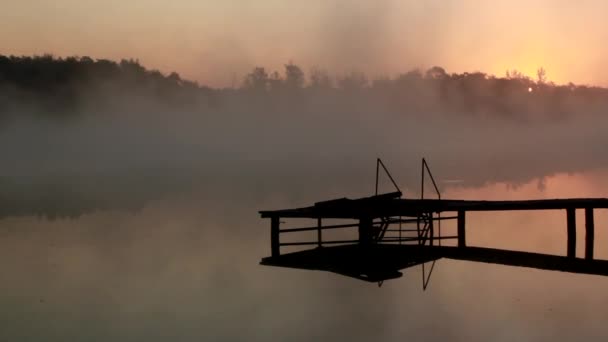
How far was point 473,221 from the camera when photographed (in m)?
74.5

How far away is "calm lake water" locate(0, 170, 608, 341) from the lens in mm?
34438

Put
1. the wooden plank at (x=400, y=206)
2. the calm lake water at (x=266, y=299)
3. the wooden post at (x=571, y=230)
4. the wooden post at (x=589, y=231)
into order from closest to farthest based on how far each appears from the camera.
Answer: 1. the wooden plank at (x=400, y=206)
2. the wooden post at (x=589, y=231)
3. the wooden post at (x=571, y=230)
4. the calm lake water at (x=266, y=299)

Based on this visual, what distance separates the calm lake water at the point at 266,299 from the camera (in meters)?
34.4

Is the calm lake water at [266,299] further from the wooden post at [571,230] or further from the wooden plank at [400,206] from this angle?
the wooden plank at [400,206]

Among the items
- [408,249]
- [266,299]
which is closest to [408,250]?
[408,249]

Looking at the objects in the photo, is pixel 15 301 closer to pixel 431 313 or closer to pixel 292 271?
pixel 292 271

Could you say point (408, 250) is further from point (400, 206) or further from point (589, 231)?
point (589, 231)

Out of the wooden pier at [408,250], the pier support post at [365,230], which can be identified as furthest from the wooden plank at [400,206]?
the pier support post at [365,230]

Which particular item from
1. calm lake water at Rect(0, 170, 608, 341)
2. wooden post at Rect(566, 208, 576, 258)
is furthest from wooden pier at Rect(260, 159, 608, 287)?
calm lake water at Rect(0, 170, 608, 341)

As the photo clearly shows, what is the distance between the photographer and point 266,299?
136ft

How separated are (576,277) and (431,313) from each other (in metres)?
14.2

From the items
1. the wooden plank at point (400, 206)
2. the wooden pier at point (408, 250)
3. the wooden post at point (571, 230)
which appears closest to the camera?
the wooden pier at point (408, 250)

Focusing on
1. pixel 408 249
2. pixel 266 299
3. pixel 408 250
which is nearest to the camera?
pixel 408 250

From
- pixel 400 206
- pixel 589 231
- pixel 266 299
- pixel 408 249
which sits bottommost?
pixel 266 299
